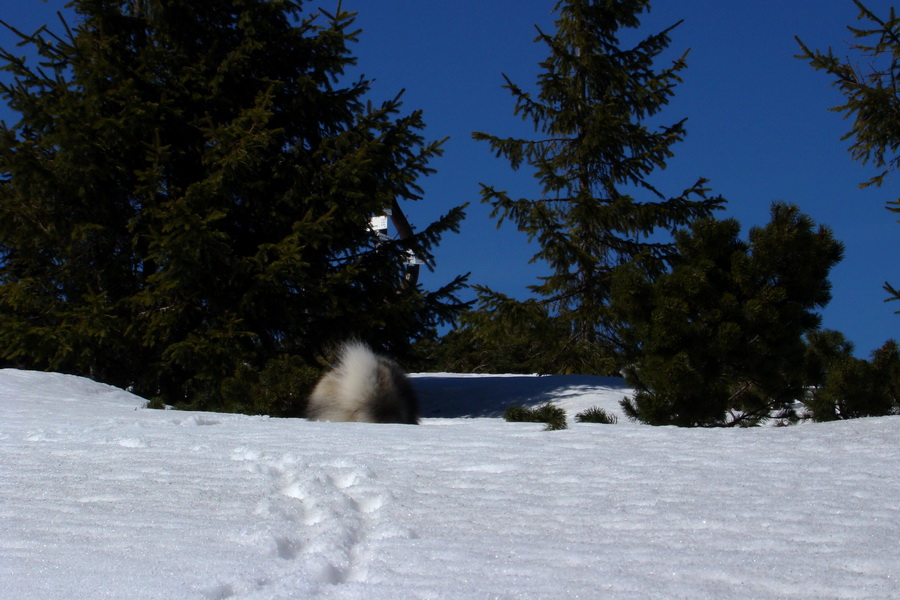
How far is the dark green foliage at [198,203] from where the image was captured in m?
11.4

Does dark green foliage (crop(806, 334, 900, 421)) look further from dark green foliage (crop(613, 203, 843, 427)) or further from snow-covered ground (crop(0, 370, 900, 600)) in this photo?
snow-covered ground (crop(0, 370, 900, 600))

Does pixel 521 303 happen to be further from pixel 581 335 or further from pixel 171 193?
pixel 171 193

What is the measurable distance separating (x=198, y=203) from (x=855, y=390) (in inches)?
350

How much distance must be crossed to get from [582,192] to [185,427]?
11.7 metres

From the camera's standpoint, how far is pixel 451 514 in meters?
3.43

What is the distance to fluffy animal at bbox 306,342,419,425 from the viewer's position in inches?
321

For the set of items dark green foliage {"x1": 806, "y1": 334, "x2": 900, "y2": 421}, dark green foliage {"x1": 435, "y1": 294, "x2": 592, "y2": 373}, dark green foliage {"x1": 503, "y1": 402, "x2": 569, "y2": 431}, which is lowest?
dark green foliage {"x1": 503, "y1": 402, "x2": 569, "y2": 431}

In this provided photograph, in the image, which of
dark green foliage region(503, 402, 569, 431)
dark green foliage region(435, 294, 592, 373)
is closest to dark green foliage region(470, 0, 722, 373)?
dark green foliage region(435, 294, 592, 373)

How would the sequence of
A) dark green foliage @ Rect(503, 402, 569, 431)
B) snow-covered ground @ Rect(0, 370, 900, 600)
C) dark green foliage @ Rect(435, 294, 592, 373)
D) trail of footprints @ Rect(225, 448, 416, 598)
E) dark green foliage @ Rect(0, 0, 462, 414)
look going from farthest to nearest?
dark green foliage @ Rect(435, 294, 592, 373) < dark green foliage @ Rect(0, 0, 462, 414) < dark green foliage @ Rect(503, 402, 569, 431) < trail of footprints @ Rect(225, 448, 416, 598) < snow-covered ground @ Rect(0, 370, 900, 600)

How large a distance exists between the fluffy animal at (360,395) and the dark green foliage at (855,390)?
451cm

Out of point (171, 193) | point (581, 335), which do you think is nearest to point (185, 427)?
point (171, 193)

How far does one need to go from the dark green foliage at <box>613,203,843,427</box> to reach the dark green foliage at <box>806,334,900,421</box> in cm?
35

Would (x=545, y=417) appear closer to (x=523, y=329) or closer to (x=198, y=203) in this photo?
(x=198, y=203)

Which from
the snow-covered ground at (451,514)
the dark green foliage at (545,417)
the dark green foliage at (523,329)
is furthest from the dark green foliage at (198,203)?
the snow-covered ground at (451,514)
